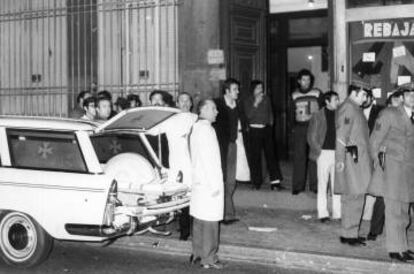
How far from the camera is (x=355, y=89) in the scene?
845 centimetres

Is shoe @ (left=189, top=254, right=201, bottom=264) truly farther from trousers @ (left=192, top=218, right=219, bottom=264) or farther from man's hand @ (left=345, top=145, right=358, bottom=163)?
man's hand @ (left=345, top=145, right=358, bottom=163)

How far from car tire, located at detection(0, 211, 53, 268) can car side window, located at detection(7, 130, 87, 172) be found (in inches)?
24.3

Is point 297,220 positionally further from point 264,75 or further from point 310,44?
point 310,44

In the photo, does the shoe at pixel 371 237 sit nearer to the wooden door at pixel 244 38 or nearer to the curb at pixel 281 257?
the curb at pixel 281 257

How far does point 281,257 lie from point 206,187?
1358mm

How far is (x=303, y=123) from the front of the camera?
11.0m

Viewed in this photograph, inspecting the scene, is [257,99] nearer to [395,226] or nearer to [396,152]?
[396,152]

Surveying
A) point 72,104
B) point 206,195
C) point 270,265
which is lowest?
point 270,265

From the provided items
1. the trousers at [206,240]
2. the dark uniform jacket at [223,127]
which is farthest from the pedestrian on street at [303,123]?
the trousers at [206,240]

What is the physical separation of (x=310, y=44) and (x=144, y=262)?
858 centimetres

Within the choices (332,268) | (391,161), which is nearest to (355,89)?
(391,161)

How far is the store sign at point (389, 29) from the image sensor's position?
11.6 metres

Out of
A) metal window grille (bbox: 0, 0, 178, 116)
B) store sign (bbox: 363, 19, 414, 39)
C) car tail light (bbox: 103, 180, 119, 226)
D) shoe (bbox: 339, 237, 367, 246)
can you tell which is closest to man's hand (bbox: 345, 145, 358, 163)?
shoe (bbox: 339, 237, 367, 246)

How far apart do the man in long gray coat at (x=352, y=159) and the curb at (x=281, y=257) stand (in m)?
0.74
